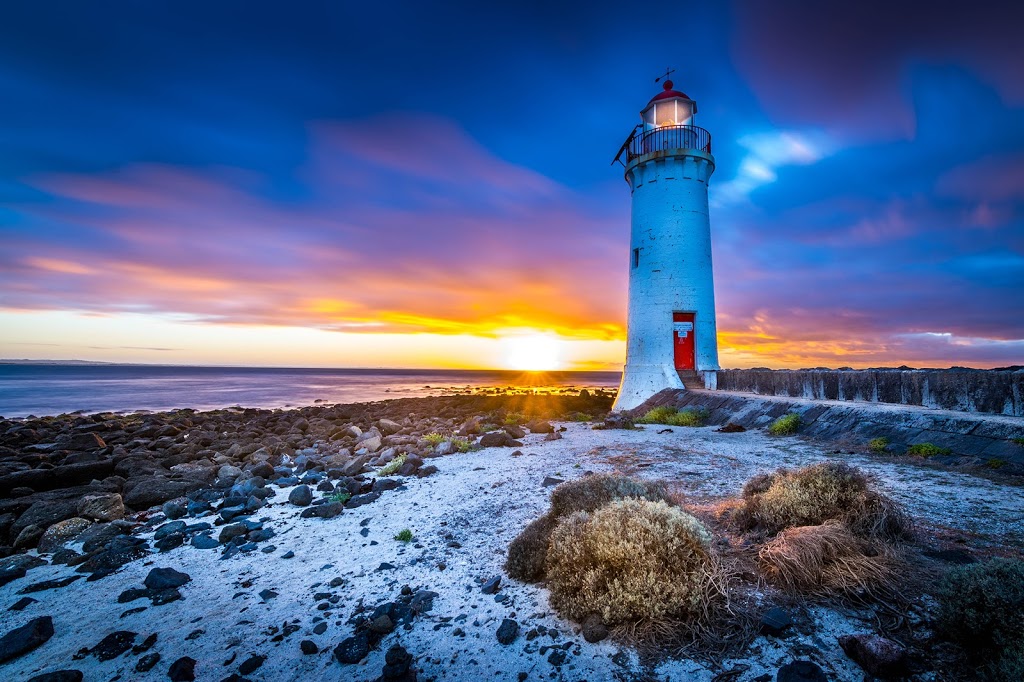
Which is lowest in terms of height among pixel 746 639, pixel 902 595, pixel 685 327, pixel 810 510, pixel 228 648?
pixel 228 648

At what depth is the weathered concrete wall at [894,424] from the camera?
6809 millimetres

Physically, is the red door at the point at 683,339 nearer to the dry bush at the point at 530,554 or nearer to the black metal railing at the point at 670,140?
the black metal railing at the point at 670,140

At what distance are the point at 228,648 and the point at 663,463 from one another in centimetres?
699

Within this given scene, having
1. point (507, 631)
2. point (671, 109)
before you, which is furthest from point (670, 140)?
point (507, 631)

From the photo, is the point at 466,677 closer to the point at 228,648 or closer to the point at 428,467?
the point at 228,648

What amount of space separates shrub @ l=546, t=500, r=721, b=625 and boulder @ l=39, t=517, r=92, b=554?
21.2 feet

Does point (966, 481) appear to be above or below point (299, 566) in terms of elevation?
above

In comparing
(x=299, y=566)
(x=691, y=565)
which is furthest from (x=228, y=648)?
(x=691, y=565)

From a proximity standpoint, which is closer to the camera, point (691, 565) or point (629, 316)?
point (691, 565)

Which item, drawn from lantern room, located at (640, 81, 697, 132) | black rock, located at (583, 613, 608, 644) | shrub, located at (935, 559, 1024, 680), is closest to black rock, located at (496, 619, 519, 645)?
black rock, located at (583, 613, 608, 644)

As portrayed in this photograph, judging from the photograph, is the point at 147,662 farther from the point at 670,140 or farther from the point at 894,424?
the point at 670,140

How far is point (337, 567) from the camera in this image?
4871mm

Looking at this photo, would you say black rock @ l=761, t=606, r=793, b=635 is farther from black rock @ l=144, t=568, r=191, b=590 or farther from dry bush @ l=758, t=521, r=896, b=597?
black rock @ l=144, t=568, r=191, b=590

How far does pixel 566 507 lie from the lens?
502 cm
